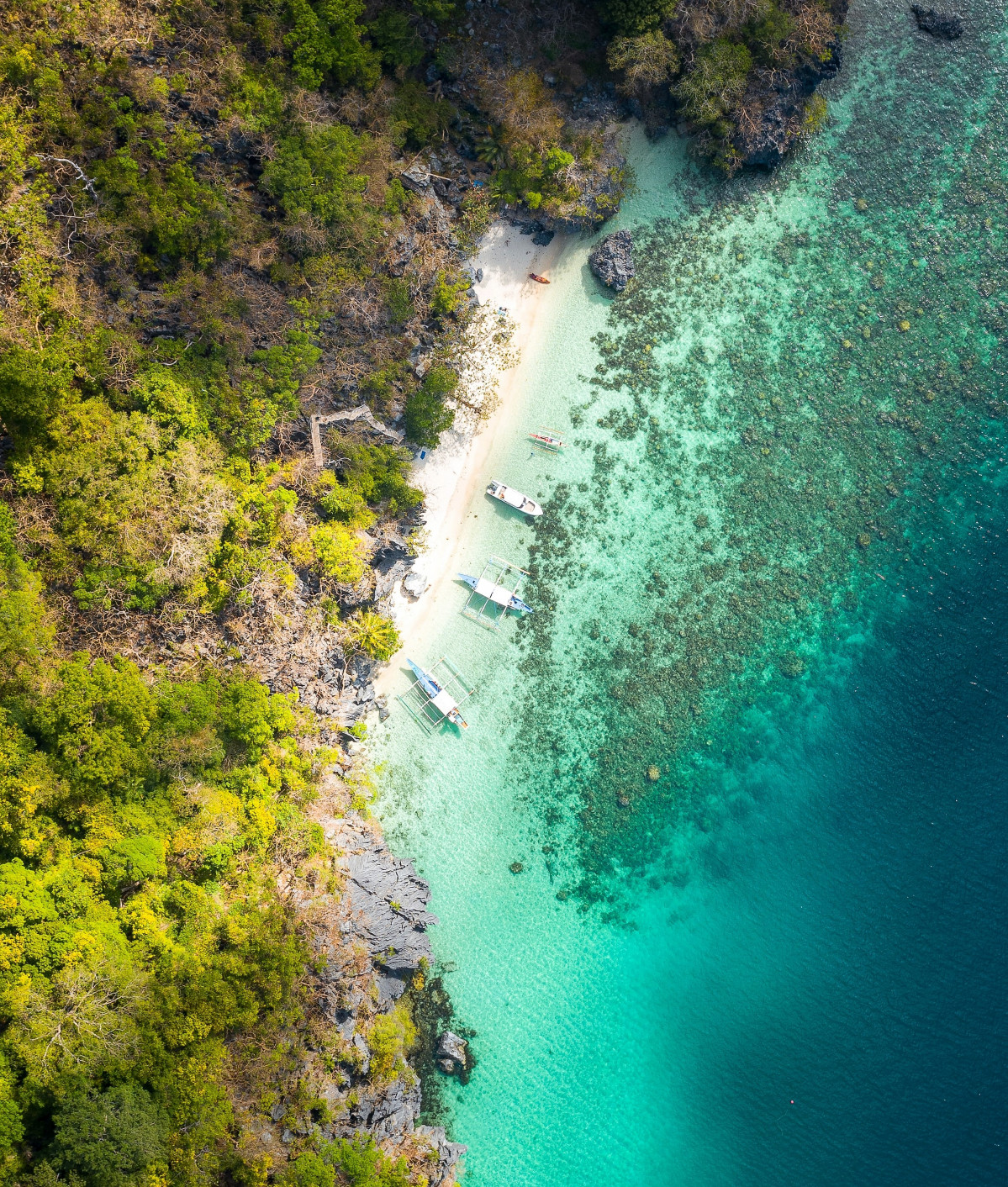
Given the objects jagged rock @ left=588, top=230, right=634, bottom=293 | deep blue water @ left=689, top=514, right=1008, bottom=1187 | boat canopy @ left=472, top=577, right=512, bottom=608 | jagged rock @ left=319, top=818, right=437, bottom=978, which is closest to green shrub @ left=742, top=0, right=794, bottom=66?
jagged rock @ left=588, top=230, right=634, bottom=293

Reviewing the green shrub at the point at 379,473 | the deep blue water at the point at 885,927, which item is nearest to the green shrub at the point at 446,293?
the green shrub at the point at 379,473

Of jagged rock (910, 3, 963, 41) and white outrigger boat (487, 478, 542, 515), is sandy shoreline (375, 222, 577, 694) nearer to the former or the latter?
white outrigger boat (487, 478, 542, 515)

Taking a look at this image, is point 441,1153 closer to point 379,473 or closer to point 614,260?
point 379,473

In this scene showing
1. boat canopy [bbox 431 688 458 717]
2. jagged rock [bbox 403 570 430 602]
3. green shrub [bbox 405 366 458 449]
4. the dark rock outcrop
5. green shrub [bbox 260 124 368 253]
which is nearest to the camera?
green shrub [bbox 260 124 368 253]

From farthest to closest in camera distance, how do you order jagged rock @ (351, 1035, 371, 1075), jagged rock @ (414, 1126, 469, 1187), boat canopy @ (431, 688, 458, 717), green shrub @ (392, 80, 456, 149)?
boat canopy @ (431, 688, 458, 717)
green shrub @ (392, 80, 456, 149)
jagged rock @ (414, 1126, 469, 1187)
jagged rock @ (351, 1035, 371, 1075)

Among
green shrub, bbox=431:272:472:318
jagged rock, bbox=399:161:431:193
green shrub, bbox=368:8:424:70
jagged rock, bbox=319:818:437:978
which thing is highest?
green shrub, bbox=368:8:424:70

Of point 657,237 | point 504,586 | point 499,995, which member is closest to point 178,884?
point 499,995

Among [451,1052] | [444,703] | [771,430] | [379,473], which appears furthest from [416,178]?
[451,1052]
